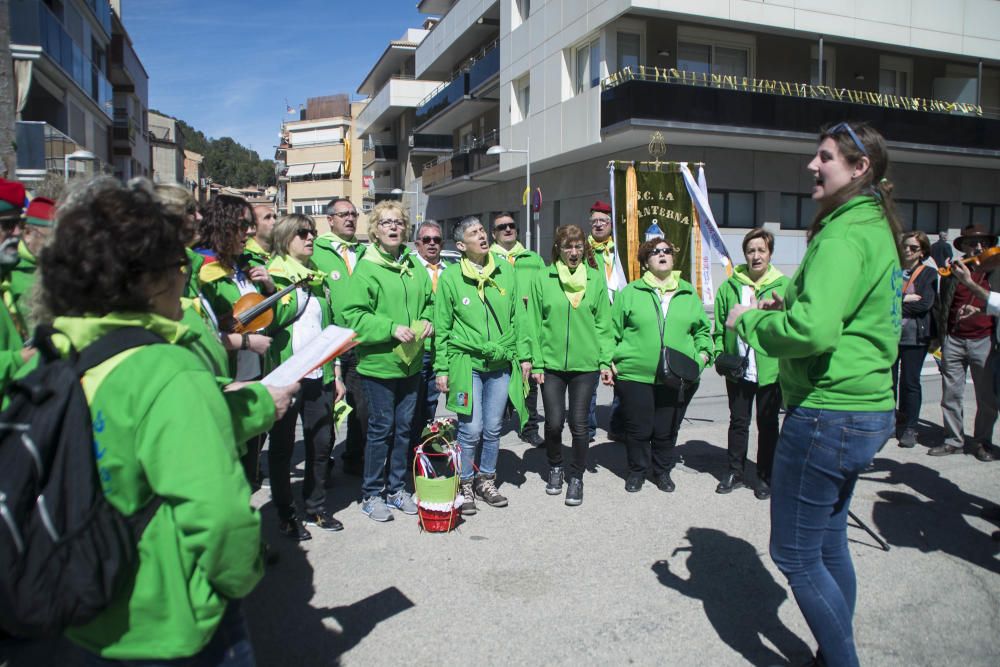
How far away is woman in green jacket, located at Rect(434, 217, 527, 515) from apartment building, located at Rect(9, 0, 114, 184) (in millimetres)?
14783

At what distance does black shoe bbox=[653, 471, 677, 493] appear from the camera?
5.55 m

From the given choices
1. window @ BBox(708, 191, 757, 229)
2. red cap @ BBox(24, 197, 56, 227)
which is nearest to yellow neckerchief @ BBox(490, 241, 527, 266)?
red cap @ BBox(24, 197, 56, 227)

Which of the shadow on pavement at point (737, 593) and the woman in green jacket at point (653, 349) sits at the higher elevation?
the woman in green jacket at point (653, 349)

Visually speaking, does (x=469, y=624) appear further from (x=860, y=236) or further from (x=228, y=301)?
(x=860, y=236)

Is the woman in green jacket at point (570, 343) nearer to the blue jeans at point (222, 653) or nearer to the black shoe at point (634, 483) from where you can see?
the black shoe at point (634, 483)

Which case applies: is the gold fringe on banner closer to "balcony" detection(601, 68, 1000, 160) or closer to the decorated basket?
the decorated basket

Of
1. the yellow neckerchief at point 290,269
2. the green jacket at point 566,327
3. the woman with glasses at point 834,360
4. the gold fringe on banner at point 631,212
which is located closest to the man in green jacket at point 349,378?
the yellow neckerchief at point 290,269

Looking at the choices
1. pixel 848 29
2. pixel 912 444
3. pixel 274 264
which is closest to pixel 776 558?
pixel 274 264

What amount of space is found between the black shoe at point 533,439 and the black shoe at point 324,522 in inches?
101

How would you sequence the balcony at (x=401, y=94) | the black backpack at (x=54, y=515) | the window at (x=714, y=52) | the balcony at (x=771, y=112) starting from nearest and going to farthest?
the black backpack at (x=54, y=515), the balcony at (x=771, y=112), the window at (x=714, y=52), the balcony at (x=401, y=94)

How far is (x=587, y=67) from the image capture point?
22.2 meters

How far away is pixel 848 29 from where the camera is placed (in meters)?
21.5

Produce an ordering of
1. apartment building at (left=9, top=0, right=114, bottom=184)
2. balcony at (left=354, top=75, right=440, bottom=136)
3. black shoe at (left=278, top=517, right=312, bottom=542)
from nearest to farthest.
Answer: black shoe at (left=278, top=517, right=312, bottom=542) < apartment building at (left=9, top=0, right=114, bottom=184) < balcony at (left=354, top=75, right=440, bottom=136)

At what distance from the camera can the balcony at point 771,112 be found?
19.1m
